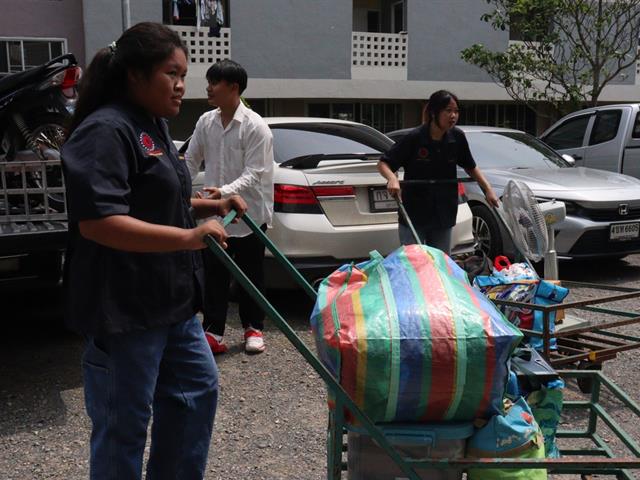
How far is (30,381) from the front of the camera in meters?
4.32

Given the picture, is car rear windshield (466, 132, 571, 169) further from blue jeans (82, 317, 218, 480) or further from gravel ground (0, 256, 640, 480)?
blue jeans (82, 317, 218, 480)

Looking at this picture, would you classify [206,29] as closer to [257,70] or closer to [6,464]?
[257,70]

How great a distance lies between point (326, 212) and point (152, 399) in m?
3.11

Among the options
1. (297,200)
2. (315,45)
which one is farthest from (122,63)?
(315,45)

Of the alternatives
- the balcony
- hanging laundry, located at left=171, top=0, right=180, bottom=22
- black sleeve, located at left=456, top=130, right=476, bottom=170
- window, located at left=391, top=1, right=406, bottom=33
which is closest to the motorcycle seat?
black sleeve, located at left=456, top=130, right=476, bottom=170

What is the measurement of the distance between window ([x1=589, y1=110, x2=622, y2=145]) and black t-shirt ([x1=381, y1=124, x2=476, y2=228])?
568 cm

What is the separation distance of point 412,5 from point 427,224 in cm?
1586

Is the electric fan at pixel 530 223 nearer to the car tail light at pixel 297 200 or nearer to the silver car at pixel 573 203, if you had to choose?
the car tail light at pixel 297 200

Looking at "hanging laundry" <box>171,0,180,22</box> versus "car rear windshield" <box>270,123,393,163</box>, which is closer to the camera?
"car rear windshield" <box>270,123,393,163</box>

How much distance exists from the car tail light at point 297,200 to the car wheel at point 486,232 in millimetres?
2281

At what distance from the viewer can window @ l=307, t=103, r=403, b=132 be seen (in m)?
20.4

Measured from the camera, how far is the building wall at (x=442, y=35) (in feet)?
65.4

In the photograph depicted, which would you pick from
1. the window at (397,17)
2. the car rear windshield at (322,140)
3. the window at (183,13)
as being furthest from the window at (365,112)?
the car rear windshield at (322,140)

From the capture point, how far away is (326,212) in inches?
211
